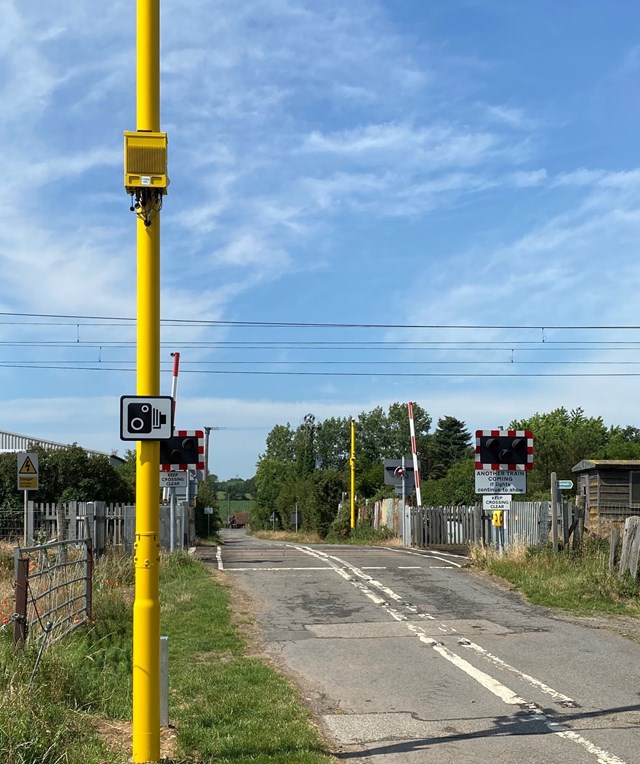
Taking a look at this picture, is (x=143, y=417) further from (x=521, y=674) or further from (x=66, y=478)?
(x=66, y=478)

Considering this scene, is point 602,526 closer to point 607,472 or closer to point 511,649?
point 607,472

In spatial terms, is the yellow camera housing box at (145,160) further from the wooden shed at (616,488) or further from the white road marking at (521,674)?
the wooden shed at (616,488)

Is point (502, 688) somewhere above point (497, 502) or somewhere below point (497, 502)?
below

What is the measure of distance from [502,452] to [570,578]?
4.11 metres

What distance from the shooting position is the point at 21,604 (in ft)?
26.9

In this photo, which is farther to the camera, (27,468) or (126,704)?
(27,468)

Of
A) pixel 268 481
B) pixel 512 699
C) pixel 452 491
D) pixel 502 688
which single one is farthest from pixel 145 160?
pixel 268 481

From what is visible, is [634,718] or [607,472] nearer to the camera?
[634,718]

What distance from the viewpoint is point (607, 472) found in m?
31.5

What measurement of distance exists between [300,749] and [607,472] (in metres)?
27.1

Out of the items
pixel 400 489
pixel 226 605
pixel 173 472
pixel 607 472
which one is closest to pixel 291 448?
pixel 400 489

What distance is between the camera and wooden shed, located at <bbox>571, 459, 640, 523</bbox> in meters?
31.2

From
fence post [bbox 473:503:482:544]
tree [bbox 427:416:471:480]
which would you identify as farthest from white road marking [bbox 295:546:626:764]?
tree [bbox 427:416:471:480]

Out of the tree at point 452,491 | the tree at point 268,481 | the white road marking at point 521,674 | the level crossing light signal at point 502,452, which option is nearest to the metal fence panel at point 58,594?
the white road marking at point 521,674
